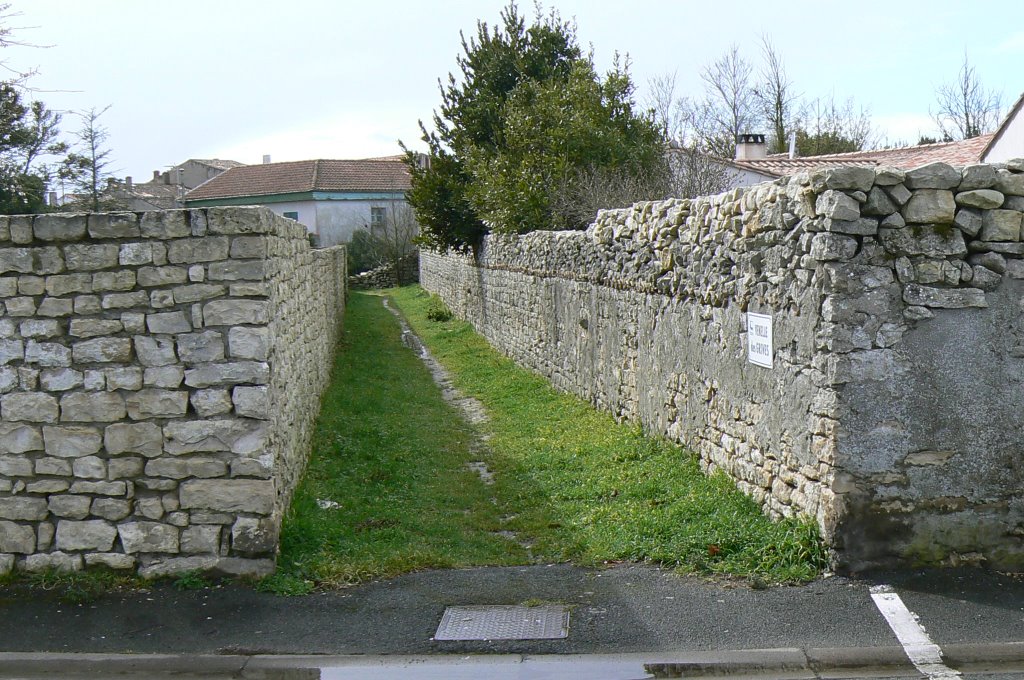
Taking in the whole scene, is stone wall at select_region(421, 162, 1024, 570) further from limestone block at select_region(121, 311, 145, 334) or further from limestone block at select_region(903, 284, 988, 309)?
limestone block at select_region(121, 311, 145, 334)

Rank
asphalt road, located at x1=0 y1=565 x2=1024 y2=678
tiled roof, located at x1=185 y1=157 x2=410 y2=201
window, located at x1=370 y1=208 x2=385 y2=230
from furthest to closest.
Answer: tiled roof, located at x1=185 y1=157 x2=410 y2=201
window, located at x1=370 y1=208 x2=385 y2=230
asphalt road, located at x1=0 y1=565 x2=1024 y2=678

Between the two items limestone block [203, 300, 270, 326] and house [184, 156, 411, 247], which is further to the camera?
house [184, 156, 411, 247]

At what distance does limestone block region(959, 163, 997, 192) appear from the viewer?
5766mm

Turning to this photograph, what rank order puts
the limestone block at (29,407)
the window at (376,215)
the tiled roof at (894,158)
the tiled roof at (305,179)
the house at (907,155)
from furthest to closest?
the tiled roof at (305,179)
the window at (376,215)
the tiled roof at (894,158)
the house at (907,155)
the limestone block at (29,407)

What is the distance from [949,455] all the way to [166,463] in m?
5.19

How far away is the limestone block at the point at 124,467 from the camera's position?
6281 mm

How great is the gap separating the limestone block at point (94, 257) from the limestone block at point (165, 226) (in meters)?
0.24

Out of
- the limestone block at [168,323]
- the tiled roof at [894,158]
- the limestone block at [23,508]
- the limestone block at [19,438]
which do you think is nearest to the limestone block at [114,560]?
the limestone block at [23,508]

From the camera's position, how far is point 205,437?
6.26 meters

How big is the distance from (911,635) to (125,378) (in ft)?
17.0

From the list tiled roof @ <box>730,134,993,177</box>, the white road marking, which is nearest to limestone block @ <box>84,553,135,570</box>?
the white road marking

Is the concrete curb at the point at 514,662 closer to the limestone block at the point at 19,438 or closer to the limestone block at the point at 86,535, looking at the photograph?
the limestone block at the point at 86,535

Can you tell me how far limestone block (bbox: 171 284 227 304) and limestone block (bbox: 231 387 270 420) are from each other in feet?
2.19

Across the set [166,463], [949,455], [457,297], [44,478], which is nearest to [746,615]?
[949,455]
